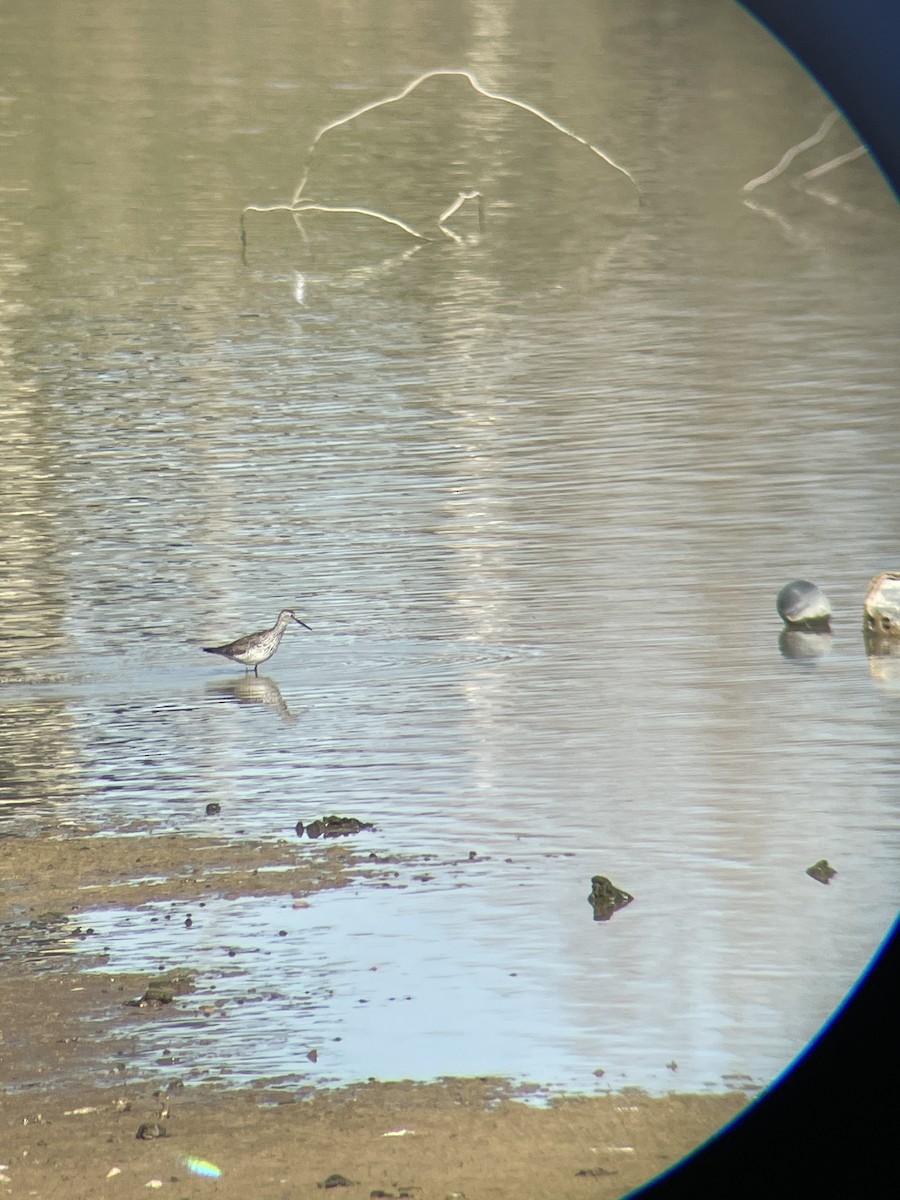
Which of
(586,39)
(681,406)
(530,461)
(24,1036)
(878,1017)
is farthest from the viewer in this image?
(586,39)

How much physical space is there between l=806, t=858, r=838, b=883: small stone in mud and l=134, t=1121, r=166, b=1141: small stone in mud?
296 cm

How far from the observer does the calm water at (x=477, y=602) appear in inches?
291

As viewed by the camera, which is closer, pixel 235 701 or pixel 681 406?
pixel 235 701

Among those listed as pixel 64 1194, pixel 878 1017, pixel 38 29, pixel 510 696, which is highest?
pixel 878 1017

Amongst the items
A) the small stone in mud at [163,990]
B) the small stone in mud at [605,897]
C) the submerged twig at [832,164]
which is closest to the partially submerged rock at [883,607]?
the small stone in mud at [605,897]

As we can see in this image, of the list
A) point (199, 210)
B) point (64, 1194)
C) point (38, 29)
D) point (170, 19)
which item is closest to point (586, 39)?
point (170, 19)

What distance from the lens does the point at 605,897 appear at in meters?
7.99

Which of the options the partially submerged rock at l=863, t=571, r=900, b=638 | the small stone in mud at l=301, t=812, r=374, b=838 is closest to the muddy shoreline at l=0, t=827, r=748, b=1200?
the small stone in mud at l=301, t=812, r=374, b=838

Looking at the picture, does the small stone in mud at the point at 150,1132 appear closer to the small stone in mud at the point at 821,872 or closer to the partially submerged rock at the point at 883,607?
the small stone in mud at the point at 821,872

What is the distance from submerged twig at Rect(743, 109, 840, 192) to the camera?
45.2 metres

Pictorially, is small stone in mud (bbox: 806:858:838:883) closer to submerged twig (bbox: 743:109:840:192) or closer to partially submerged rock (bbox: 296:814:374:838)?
partially submerged rock (bbox: 296:814:374:838)

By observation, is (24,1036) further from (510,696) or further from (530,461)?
(530,461)

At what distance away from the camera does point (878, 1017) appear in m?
3.62

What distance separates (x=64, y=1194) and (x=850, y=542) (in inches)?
415
